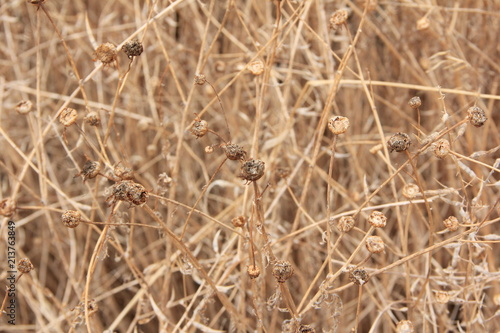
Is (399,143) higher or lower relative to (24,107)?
lower

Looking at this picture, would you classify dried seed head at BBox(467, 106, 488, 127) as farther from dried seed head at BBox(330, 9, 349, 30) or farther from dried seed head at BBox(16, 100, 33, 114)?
dried seed head at BBox(16, 100, 33, 114)

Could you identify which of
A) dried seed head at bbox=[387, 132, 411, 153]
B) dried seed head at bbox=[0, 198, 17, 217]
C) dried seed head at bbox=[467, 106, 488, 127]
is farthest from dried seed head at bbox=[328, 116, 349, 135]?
dried seed head at bbox=[0, 198, 17, 217]

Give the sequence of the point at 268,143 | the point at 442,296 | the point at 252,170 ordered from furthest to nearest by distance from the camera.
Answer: the point at 268,143, the point at 442,296, the point at 252,170

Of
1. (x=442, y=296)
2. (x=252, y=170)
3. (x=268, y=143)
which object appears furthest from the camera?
(x=268, y=143)

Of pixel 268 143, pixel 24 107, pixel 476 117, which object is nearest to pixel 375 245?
pixel 476 117

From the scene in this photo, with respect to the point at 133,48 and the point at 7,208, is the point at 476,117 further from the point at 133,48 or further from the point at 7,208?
the point at 7,208

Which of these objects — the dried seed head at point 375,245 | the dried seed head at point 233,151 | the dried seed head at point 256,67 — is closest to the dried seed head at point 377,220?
the dried seed head at point 375,245

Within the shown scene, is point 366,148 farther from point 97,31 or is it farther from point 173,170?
point 97,31

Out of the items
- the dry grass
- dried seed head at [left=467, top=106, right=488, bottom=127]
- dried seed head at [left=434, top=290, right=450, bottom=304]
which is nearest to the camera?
dried seed head at [left=467, top=106, right=488, bottom=127]

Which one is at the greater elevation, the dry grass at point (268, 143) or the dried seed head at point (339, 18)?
the dried seed head at point (339, 18)

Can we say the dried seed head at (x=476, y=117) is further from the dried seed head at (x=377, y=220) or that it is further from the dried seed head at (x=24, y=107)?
the dried seed head at (x=24, y=107)

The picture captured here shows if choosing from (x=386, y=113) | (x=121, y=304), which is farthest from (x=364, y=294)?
(x=121, y=304)
